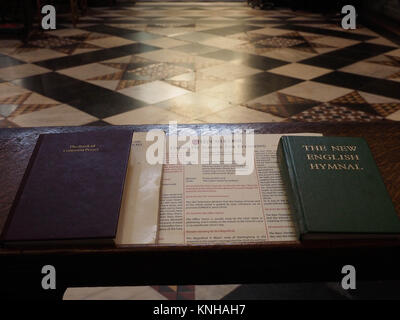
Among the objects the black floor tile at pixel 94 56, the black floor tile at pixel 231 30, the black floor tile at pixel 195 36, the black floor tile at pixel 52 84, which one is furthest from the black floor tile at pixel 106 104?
the black floor tile at pixel 231 30

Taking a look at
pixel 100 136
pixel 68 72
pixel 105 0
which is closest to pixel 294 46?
pixel 68 72

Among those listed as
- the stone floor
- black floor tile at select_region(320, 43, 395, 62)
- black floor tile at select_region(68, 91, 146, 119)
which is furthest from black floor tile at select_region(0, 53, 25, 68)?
black floor tile at select_region(320, 43, 395, 62)

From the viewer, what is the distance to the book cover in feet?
1.73

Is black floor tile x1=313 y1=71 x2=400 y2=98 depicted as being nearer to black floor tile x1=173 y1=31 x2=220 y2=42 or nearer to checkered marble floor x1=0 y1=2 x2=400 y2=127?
checkered marble floor x1=0 y1=2 x2=400 y2=127

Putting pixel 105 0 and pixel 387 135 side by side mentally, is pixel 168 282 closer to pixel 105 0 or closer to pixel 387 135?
pixel 387 135

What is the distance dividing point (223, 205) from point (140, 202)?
0.14 meters

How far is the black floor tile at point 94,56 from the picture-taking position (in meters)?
3.22

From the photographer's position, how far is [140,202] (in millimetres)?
603

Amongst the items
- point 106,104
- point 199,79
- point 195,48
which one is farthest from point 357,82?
point 106,104

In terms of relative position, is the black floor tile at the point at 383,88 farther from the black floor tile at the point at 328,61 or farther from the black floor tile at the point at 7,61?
the black floor tile at the point at 7,61

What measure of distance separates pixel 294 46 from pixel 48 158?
3.66m

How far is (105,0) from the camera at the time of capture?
6875 millimetres

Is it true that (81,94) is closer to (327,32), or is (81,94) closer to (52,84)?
(52,84)

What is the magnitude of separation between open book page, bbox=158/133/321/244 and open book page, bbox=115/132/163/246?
2cm
